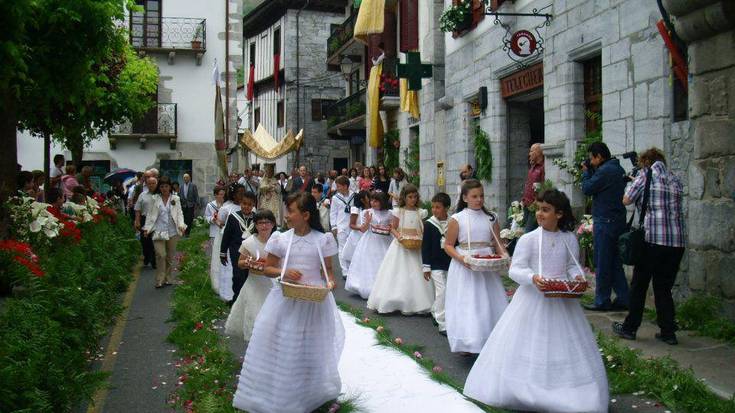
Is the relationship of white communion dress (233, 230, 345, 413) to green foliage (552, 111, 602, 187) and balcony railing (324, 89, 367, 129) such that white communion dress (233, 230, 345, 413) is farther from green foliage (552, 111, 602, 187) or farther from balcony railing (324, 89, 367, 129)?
balcony railing (324, 89, 367, 129)

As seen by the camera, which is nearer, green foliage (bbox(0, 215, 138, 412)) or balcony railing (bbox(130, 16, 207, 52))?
green foliage (bbox(0, 215, 138, 412))

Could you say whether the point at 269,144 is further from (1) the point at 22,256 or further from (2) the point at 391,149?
(1) the point at 22,256

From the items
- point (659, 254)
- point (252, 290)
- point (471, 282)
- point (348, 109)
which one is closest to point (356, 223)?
point (252, 290)

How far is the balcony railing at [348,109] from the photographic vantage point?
99.7 ft

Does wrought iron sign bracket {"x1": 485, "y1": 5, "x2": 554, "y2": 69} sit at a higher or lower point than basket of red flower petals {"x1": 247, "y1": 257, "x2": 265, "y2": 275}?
higher

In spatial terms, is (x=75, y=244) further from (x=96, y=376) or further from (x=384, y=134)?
(x=384, y=134)

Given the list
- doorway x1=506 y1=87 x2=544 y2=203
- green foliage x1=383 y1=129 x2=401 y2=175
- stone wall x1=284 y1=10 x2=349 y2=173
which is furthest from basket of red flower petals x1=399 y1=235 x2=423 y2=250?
stone wall x1=284 y1=10 x2=349 y2=173

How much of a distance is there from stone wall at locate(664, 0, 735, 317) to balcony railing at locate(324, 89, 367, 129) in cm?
2207

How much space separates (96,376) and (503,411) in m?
2.83

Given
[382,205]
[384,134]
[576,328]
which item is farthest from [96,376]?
[384,134]

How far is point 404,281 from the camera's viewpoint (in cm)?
961

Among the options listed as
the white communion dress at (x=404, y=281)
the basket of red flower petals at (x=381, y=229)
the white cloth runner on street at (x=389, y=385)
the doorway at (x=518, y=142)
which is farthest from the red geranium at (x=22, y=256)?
the doorway at (x=518, y=142)

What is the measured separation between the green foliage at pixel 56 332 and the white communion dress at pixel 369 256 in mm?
3385

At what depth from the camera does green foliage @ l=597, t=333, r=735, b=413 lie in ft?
18.0
